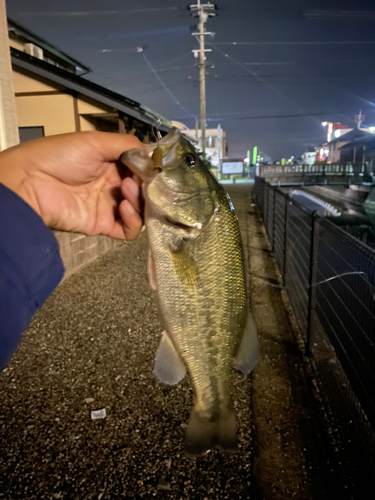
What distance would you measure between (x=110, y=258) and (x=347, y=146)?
42.0 metres

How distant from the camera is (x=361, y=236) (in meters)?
12.5

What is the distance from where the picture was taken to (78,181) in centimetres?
252

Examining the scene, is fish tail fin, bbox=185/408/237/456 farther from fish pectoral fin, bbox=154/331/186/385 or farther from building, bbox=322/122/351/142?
building, bbox=322/122/351/142

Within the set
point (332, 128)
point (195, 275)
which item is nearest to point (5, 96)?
point (195, 275)

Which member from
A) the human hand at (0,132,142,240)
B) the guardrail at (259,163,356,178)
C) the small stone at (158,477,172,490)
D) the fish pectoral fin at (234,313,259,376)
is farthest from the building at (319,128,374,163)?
the small stone at (158,477,172,490)

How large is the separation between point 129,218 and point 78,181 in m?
0.45

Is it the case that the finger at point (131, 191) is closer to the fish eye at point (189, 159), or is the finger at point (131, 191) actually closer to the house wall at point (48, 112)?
the fish eye at point (189, 159)

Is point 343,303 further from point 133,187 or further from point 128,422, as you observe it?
point 133,187

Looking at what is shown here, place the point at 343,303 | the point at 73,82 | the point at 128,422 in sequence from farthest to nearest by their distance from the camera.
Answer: the point at 73,82 → the point at 343,303 → the point at 128,422

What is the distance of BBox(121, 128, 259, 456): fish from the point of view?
1.92m

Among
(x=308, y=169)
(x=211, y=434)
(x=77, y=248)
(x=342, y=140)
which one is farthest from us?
(x=342, y=140)

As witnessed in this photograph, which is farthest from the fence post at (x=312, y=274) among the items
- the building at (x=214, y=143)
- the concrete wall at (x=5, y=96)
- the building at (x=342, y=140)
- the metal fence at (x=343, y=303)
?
the building at (x=214, y=143)

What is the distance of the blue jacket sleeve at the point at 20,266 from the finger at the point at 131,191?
0.61 meters

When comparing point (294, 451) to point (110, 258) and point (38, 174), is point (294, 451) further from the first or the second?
point (110, 258)
